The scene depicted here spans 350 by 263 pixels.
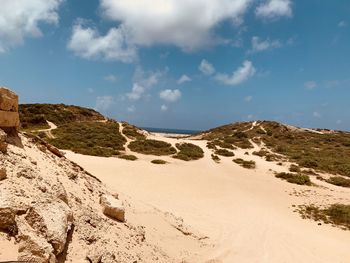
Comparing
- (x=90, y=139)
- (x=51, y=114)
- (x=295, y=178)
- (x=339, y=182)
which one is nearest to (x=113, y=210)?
(x=295, y=178)

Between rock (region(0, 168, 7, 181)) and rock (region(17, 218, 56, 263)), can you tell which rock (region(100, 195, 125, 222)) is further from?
rock (region(17, 218, 56, 263))

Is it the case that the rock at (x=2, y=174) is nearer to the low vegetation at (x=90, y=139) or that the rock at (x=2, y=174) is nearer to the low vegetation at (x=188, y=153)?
the low vegetation at (x=90, y=139)

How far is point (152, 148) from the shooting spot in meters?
34.1

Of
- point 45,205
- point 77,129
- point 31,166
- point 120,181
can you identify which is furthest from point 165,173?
point 77,129

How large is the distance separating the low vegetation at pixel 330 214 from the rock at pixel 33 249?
13.0 metres

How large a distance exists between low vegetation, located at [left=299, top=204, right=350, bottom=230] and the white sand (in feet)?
1.88

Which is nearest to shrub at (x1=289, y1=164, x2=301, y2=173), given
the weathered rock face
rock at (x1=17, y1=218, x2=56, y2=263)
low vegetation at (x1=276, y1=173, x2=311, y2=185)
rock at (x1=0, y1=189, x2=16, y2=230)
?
low vegetation at (x1=276, y1=173, x2=311, y2=185)

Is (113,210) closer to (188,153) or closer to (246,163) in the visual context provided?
(246,163)

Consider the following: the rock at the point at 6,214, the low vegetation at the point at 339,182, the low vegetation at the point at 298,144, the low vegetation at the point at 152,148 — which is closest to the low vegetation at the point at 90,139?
the low vegetation at the point at 152,148

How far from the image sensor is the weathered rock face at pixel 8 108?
8.66 m

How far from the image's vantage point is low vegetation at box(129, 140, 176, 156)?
32.2m

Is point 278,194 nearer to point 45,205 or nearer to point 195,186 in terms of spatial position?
point 195,186

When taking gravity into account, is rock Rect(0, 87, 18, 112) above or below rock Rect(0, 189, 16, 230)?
above

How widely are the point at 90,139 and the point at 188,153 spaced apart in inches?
401
